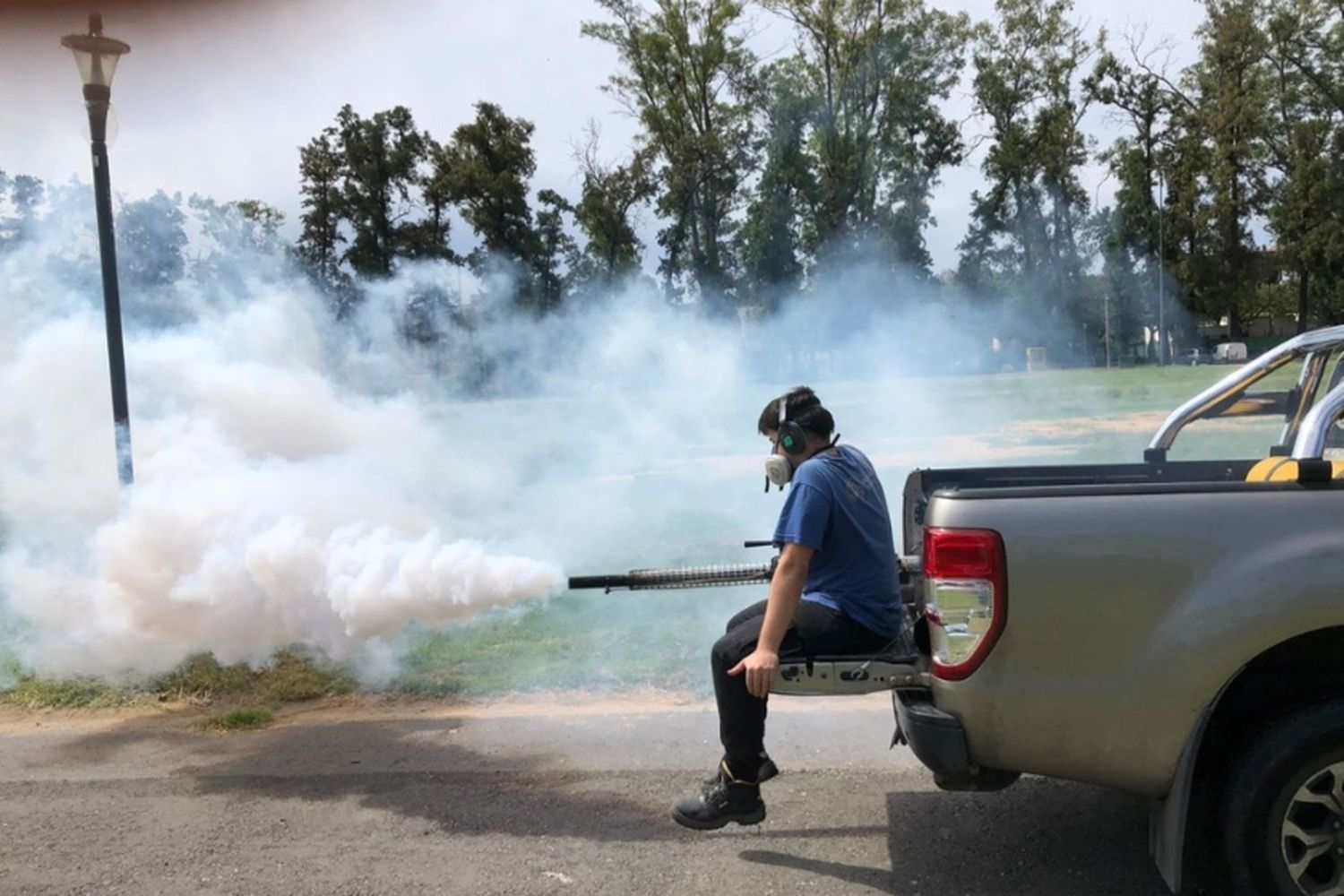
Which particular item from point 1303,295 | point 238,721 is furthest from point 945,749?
point 1303,295

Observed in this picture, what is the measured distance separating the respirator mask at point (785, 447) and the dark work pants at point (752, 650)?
52 cm

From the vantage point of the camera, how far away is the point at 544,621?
7.44 m

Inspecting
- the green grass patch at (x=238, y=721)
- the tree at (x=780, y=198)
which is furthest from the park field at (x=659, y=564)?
the tree at (x=780, y=198)

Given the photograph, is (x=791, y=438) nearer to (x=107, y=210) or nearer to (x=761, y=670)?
(x=761, y=670)

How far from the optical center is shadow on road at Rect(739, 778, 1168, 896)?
3.60m

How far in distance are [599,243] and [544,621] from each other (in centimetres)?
1299

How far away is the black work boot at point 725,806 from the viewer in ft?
12.0

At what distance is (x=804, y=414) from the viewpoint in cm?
390

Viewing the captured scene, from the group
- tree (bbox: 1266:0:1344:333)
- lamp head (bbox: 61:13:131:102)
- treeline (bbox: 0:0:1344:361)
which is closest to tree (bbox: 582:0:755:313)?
treeline (bbox: 0:0:1344:361)

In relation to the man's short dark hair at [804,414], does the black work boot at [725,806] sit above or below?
below

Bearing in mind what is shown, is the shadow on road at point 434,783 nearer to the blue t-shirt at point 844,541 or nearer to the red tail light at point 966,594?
the blue t-shirt at point 844,541

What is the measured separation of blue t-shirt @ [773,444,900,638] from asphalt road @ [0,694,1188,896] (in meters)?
0.94

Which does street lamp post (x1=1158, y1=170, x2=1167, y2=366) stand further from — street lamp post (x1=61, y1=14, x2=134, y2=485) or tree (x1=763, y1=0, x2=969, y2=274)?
street lamp post (x1=61, y1=14, x2=134, y2=485)

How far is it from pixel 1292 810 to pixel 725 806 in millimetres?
1727
